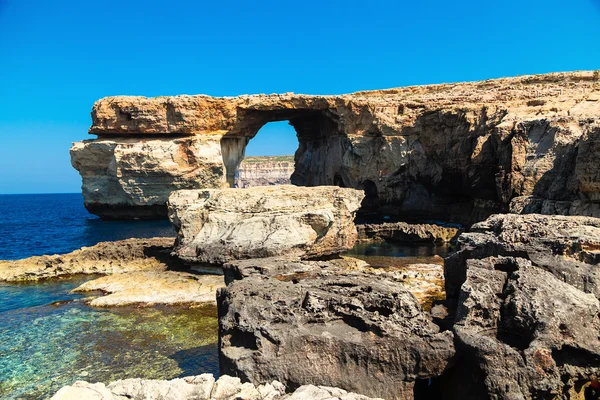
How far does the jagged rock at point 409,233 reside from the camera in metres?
27.8

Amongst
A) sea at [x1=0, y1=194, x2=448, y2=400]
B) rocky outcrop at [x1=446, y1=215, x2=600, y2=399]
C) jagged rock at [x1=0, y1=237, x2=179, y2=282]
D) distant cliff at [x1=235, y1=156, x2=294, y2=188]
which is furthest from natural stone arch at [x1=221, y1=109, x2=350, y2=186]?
distant cliff at [x1=235, y1=156, x2=294, y2=188]

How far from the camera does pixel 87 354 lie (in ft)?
35.4

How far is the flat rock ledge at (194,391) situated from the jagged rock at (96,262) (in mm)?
14940

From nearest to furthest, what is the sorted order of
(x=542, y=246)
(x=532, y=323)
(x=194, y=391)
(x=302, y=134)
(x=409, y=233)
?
(x=194, y=391), (x=532, y=323), (x=542, y=246), (x=409, y=233), (x=302, y=134)

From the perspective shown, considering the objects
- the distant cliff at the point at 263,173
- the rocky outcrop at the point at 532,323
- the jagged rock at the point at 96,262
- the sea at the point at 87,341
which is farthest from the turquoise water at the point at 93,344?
the distant cliff at the point at 263,173

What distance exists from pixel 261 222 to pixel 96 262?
944 centimetres

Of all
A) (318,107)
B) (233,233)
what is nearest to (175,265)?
(233,233)

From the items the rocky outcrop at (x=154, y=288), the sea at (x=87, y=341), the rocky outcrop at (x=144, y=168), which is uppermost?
the rocky outcrop at (x=144, y=168)

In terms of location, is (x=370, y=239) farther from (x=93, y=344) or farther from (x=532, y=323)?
(x=532, y=323)

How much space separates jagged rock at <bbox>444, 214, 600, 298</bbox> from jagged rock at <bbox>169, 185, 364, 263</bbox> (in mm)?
8207

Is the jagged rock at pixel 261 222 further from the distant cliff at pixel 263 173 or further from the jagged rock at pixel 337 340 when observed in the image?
the distant cliff at pixel 263 173

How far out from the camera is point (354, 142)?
127ft

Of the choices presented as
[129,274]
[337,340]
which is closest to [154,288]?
[129,274]

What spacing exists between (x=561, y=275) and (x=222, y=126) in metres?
34.4
